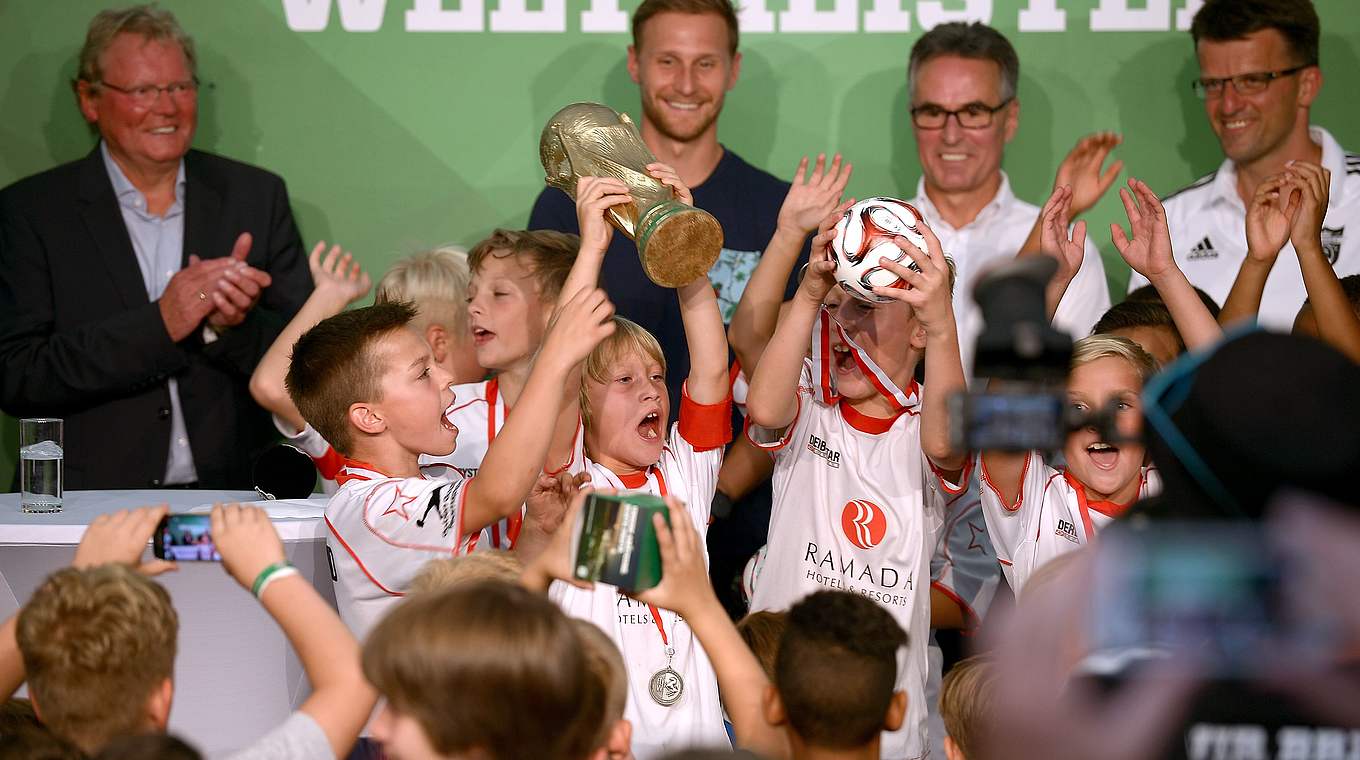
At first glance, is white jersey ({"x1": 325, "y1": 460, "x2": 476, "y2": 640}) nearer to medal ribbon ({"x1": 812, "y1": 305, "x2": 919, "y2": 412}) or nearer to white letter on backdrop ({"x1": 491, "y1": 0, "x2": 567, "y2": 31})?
medal ribbon ({"x1": 812, "y1": 305, "x2": 919, "y2": 412})

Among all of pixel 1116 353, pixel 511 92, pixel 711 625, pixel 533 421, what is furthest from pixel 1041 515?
pixel 511 92

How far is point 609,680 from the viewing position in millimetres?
2209

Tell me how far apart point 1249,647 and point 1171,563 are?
13 cm

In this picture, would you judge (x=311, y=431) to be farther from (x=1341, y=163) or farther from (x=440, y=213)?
(x=1341, y=163)

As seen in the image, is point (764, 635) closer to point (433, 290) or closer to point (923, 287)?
point (923, 287)

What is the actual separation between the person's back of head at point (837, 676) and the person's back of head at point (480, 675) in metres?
0.48

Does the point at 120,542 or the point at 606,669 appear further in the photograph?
the point at 120,542

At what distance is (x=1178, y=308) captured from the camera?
3895mm

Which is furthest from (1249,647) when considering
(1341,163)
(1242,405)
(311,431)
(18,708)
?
(1341,163)

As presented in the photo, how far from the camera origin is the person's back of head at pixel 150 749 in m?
1.82

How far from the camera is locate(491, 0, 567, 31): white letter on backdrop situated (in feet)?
18.9

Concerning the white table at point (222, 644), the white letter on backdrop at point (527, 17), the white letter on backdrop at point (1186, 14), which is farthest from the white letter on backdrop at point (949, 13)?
the white table at point (222, 644)

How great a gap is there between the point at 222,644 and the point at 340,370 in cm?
76

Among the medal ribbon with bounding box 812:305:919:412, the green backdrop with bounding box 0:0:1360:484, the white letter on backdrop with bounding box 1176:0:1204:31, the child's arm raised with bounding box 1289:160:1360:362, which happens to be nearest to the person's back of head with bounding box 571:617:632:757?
the medal ribbon with bounding box 812:305:919:412
